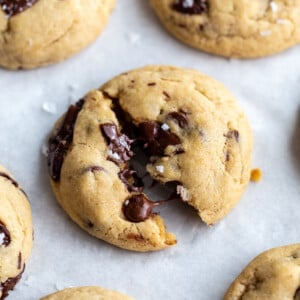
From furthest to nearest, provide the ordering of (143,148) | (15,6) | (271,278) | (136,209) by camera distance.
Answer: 1. (15,6)
2. (143,148)
3. (136,209)
4. (271,278)

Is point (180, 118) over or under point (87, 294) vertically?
over

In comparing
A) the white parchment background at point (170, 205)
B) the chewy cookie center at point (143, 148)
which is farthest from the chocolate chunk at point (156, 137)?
the white parchment background at point (170, 205)

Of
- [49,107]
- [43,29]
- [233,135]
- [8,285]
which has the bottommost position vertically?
[8,285]

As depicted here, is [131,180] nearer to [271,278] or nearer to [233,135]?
[233,135]

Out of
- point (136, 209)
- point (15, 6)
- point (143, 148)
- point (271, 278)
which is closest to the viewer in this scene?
point (271, 278)

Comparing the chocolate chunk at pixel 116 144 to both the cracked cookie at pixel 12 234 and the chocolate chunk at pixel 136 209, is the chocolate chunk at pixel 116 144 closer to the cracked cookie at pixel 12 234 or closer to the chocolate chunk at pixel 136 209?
the chocolate chunk at pixel 136 209

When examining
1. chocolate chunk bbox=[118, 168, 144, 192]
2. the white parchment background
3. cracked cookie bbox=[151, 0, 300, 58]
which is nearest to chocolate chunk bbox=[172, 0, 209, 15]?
cracked cookie bbox=[151, 0, 300, 58]

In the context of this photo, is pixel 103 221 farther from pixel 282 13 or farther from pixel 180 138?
pixel 282 13

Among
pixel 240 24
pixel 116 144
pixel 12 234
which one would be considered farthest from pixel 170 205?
pixel 240 24
